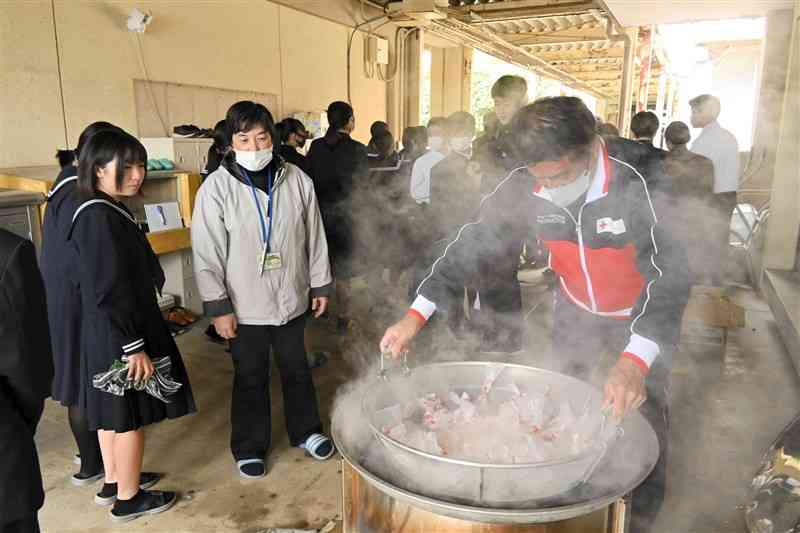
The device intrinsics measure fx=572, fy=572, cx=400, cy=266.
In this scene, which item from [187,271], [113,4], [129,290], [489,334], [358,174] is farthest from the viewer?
[187,271]

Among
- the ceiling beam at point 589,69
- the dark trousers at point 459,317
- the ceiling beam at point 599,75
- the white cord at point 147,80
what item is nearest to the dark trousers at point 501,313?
the dark trousers at point 459,317

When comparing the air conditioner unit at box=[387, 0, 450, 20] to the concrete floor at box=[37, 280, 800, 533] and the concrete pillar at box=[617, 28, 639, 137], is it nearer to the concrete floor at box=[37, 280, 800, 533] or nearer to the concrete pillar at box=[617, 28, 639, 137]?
A: the concrete pillar at box=[617, 28, 639, 137]

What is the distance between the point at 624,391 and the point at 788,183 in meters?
6.20

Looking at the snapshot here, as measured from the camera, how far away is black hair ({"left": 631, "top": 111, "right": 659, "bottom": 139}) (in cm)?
559

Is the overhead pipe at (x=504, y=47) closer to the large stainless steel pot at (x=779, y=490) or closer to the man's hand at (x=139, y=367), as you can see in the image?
the man's hand at (x=139, y=367)

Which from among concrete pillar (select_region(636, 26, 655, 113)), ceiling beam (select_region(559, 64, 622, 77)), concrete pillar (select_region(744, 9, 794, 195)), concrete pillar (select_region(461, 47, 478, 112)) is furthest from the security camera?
ceiling beam (select_region(559, 64, 622, 77))

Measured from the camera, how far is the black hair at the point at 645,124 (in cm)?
559

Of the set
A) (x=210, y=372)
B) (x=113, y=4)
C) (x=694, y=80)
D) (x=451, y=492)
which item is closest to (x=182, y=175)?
(x=113, y=4)

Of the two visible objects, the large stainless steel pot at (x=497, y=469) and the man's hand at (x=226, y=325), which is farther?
the man's hand at (x=226, y=325)

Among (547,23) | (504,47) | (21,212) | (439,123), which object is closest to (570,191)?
(439,123)

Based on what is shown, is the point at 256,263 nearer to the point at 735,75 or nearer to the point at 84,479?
the point at 84,479

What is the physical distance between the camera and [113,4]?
5801 millimetres

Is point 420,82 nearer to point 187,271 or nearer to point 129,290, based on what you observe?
point 187,271

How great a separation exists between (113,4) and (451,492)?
6.18m
